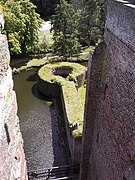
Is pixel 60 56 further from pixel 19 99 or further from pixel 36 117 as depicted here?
pixel 36 117

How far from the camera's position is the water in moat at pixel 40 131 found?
16.8 metres

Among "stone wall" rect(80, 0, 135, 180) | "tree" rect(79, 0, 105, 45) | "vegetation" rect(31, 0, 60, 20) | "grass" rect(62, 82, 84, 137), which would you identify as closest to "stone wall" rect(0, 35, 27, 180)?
"stone wall" rect(80, 0, 135, 180)

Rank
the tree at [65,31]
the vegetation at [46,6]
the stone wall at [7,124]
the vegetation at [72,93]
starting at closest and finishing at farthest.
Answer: the stone wall at [7,124] → the vegetation at [72,93] → the tree at [65,31] → the vegetation at [46,6]

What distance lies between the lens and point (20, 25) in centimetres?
2791

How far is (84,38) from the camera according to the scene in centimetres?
3488

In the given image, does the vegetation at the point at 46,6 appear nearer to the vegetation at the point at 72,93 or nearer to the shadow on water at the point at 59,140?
the vegetation at the point at 72,93

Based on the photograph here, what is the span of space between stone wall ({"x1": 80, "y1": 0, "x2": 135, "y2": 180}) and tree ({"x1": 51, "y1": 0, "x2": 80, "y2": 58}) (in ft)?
61.8

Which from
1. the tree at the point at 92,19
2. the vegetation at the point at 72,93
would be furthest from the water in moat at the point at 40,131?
the tree at the point at 92,19

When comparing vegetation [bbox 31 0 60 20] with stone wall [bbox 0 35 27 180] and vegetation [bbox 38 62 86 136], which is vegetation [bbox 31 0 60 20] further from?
stone wall [bbox 0 35 27 180]

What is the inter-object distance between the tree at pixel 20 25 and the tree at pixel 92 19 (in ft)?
18.9

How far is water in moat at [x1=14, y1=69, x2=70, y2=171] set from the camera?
16.8 m

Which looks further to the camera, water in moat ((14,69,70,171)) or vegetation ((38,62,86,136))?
water in moat ((14,69,70,171))

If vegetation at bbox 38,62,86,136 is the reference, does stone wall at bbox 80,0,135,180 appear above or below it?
above

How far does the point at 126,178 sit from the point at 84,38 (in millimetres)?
28737
